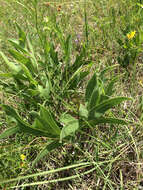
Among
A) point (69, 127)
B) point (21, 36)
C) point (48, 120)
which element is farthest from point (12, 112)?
point (21, 36)

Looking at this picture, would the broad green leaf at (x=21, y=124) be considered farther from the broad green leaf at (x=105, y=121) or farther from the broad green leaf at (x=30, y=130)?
the broad green leaf at (x=105, y=121)

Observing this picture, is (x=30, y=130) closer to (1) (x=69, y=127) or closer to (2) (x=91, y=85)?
(1) (x=69, y=127)

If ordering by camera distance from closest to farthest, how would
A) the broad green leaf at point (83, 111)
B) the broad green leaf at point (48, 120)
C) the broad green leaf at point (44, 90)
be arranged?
the broad green leaf at point (48, 120)
the broad green leaf at point (83, 111)
the broad green leaf at point (44, 90)

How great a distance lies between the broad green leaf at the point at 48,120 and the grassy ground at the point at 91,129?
0.15 meters

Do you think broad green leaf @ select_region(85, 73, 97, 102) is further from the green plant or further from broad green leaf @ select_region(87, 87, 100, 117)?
broad green leaf @ select_region(87, 87, 100, 117)

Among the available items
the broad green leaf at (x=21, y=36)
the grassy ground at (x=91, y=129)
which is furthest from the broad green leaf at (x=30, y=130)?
the broad green leaf at (x=21, y=36)

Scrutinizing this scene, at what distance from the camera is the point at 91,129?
4.43 feet

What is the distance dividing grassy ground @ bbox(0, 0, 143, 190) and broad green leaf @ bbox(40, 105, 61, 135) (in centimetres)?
15

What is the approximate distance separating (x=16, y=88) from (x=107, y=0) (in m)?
1.54

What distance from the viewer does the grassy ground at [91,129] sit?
1.22 m

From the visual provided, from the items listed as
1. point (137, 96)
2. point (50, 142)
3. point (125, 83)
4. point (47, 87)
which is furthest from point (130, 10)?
point (50, 142)

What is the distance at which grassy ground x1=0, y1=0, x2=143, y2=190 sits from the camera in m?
1.22

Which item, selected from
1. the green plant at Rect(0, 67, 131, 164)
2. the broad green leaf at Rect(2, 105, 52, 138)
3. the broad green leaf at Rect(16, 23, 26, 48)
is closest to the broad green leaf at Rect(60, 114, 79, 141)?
the green plant at Rect(0, 67, 131, 164)

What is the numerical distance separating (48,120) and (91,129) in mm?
387
